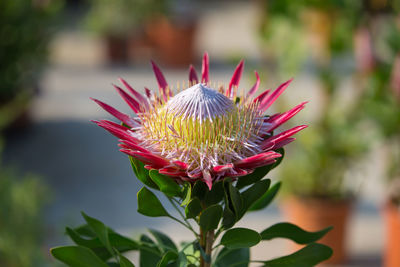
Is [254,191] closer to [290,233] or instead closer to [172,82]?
[290,233]

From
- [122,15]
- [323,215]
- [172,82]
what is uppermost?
[122,15]

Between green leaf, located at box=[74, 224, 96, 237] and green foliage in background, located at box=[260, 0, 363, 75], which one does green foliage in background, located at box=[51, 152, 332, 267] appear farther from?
green foliage in background, located at box=[260, 0, 363, 75]

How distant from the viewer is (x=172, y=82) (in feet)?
21.3

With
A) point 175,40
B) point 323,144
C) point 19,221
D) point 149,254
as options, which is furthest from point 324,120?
point 175,40

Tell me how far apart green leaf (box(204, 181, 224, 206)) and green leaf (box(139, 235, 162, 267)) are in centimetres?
16

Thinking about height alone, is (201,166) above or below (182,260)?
above

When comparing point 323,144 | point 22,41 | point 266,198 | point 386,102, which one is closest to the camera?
point 266,198

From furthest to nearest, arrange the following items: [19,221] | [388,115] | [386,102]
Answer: [386,102] < [388,115] < [19,221]

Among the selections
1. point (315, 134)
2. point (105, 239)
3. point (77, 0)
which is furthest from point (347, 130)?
point (77, 0)

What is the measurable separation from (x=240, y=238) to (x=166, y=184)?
12cm

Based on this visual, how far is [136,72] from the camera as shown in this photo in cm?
677

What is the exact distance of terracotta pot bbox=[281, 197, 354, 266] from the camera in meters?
2.96

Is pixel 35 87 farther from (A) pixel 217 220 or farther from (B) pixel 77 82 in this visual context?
(A) pixel 217 220

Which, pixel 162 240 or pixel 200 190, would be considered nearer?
pixel 200 190
